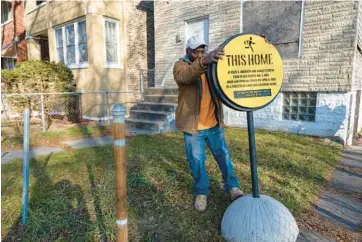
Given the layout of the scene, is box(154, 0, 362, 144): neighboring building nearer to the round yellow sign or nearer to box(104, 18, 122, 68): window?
box(104, 18, 122, 68): window

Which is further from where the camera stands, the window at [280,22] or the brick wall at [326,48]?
the window at [280,22]

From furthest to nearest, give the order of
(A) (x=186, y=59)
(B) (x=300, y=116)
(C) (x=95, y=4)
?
(C) (x=95, y=4)
(B) (x=300, y=116)
(A) (x=186, y=59)

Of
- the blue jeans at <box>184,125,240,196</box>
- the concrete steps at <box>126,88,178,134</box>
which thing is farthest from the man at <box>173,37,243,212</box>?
the concrete steps at <box>126,88,178,134</box>

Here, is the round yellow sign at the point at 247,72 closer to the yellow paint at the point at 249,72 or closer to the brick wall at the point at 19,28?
the yellow paint at the point at 249,72

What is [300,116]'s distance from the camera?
7223 mm

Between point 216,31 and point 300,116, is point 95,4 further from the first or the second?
→ point 300,116

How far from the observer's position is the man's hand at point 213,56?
2096 mm

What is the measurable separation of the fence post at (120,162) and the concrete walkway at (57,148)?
434 centimetres

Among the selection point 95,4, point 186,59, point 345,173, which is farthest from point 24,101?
point 345,173

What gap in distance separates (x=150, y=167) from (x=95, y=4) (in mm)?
8040

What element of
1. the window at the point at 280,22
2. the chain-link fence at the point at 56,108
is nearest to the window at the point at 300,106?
the window at the point at 280,22

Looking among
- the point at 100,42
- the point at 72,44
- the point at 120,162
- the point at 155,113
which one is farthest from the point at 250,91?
the point at 72,44

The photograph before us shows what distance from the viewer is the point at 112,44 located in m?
10.6

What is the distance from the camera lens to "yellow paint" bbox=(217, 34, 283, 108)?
2.21 m
